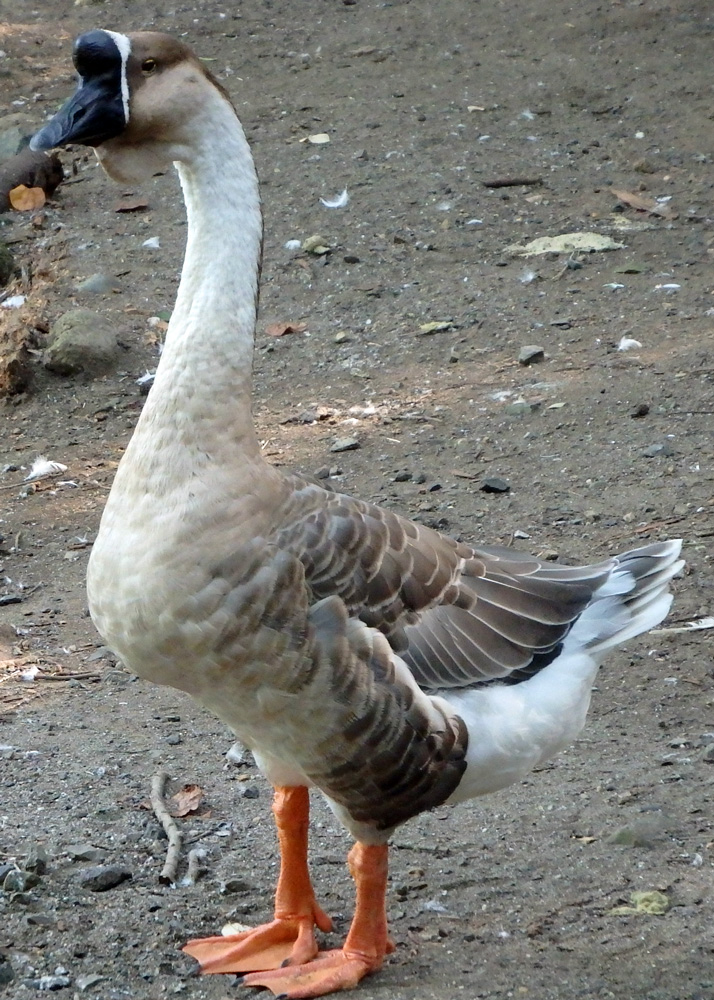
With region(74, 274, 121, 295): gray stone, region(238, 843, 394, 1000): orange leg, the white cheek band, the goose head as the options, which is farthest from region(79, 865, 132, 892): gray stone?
region(74, 274, 121, 295): gray stone

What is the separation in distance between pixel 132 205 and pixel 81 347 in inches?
91.9

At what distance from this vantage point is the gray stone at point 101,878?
3598 mm

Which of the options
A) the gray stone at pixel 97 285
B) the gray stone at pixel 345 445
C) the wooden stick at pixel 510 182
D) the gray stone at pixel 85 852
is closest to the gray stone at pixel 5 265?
the gray stone at pixel 97 285

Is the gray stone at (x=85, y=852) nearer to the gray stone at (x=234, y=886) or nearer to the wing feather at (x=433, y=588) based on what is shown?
the gray stone at (x=234, y=886)

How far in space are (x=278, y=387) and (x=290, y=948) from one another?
4.25 meters

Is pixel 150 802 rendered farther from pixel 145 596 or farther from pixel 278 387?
pixel 278 387

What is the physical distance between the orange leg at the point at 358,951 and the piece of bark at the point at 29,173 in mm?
7297

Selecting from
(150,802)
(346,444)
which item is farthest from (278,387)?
(150,802)

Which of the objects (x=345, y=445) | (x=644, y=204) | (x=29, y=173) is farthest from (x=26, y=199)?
(x=644, y=204)

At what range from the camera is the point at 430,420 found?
676 cm

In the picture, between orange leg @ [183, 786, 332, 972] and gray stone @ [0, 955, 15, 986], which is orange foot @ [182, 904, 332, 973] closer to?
orange leg @ [183, 786, 332, 972]

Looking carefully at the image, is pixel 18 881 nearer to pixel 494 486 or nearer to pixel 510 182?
pixel 494 486

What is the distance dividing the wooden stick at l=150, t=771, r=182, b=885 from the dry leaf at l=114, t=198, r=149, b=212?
5.94 meters

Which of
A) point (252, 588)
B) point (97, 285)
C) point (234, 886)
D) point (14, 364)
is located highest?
point (252, 588)
